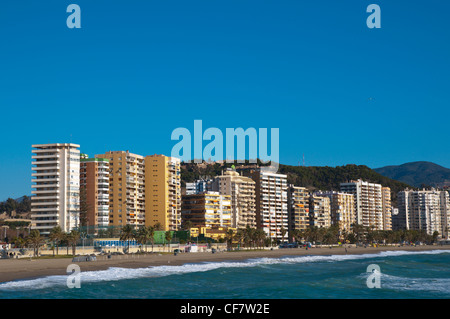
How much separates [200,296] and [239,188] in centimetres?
14207

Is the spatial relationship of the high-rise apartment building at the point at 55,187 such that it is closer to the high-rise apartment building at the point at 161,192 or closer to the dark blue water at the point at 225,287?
the high-rise apartment building at the point at 161,192

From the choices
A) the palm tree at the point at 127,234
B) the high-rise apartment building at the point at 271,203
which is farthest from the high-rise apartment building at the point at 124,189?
the high-rise apartment building at the point at 271,203

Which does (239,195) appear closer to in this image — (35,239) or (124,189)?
(124,189)

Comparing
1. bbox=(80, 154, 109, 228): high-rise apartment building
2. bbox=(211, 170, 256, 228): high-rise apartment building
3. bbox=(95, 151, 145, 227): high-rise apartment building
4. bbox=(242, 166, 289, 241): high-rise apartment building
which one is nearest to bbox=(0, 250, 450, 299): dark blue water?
bbox=(80, 154, 109, 228): high-rise apartment building

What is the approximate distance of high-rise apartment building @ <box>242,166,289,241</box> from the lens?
18725 cm

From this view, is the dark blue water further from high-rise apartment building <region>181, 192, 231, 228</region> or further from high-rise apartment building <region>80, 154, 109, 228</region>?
high-rise apartment building <region>181, 192, 231, 228</region>

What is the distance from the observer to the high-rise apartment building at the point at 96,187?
148 m

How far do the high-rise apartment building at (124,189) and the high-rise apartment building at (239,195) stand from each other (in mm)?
32422

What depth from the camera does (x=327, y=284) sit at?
46.5 metres

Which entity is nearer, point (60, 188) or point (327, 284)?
point (327, 284)
